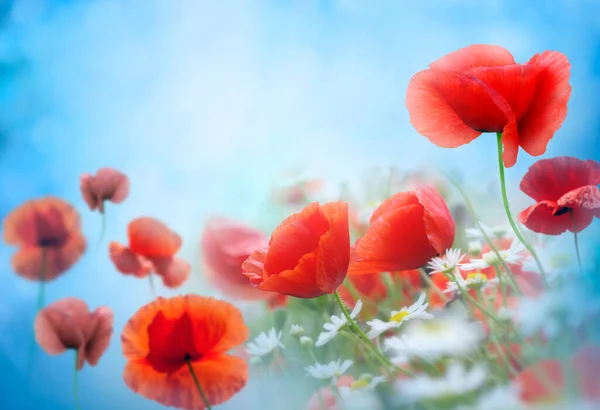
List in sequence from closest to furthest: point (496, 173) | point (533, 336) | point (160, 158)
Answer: point (533, 336)
point (496, 173)
point (160, 158)

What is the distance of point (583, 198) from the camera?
0.78 feet

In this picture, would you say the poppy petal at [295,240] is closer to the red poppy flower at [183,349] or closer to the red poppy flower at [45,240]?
the red poppy flower at [183,349]

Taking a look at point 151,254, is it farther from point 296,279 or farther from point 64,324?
point 296,279

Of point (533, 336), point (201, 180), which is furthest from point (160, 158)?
point (533, 336)

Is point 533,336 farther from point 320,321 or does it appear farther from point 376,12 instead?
point 376,12

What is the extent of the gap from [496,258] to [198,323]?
0.44 feet

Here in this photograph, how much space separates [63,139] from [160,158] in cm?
8

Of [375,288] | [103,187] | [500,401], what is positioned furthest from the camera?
[103,187]

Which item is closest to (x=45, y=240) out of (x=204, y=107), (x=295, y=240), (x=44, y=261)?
(x=44, y=261)

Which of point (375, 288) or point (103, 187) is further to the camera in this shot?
point (103, 187)

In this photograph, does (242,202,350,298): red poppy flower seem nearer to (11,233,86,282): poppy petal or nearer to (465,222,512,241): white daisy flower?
(465,222,512,241): white daisy flower

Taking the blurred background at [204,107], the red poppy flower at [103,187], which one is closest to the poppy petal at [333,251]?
the blurred background at [204,107]

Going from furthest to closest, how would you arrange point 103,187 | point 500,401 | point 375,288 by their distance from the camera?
point 103,187 → point 375,288 → point 500,401

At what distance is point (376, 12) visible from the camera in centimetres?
41
